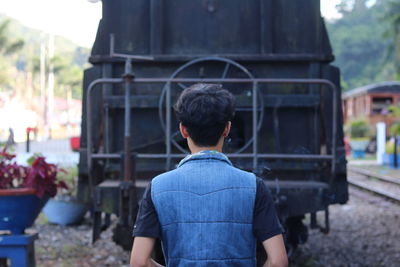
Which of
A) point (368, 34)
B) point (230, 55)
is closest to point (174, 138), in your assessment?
point (230, 55)

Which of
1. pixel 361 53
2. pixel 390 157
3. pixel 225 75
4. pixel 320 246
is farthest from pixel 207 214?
pixel 361 53

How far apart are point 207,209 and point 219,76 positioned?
3.55 m

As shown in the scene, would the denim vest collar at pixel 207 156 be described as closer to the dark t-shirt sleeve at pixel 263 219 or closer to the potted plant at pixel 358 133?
the dark t-shirt sleeve at pixel 263 219

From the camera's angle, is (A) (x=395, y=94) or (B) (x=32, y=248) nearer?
(B) (x=32, y=248)

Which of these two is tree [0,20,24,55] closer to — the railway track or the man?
the railway track

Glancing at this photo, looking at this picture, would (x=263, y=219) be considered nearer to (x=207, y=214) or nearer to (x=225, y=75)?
(x=207, y=214)

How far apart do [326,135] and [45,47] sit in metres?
60.2

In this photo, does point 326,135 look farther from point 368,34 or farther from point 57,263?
point 368,34

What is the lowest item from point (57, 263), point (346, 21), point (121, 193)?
point (57, 263)

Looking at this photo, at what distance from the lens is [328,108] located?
5.33 metres

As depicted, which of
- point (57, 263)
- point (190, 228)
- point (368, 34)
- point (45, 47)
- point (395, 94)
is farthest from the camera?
point (368, 34)

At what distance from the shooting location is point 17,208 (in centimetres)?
461

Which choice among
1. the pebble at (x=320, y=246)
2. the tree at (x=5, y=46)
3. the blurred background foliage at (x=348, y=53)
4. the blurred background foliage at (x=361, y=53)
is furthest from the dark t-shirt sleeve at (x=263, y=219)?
the blurred background foliage at (x=361, y=53)

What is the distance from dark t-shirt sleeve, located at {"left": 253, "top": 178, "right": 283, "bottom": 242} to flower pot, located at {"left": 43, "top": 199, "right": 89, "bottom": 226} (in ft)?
22.1
